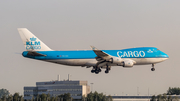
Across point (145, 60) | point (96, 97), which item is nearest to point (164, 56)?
point (145, 60)

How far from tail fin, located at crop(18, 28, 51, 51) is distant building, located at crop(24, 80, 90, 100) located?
72.0m

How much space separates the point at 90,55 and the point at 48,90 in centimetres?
8879

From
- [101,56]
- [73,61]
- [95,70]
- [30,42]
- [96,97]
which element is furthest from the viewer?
[96,97]

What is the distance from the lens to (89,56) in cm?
9638

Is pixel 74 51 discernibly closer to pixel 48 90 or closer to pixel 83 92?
pixel 83 92

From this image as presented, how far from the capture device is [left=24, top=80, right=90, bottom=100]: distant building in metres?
171

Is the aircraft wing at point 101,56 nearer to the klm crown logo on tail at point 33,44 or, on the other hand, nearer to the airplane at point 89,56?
the airplane at point 89,56

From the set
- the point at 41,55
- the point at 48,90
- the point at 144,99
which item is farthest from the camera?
the point at 48,90

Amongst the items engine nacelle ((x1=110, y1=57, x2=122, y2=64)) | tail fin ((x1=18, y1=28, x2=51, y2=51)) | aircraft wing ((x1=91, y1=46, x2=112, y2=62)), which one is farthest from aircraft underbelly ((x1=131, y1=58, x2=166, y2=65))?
tail fin ((x1=18, y1=28, x2=51, y2=51))

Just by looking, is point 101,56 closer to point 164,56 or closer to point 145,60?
point 145,60

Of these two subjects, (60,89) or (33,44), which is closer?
(33,44)

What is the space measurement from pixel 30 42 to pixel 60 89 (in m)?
84.6

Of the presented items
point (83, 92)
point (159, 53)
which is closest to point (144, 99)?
point (83, 92)

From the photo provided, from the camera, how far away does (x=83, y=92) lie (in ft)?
561
